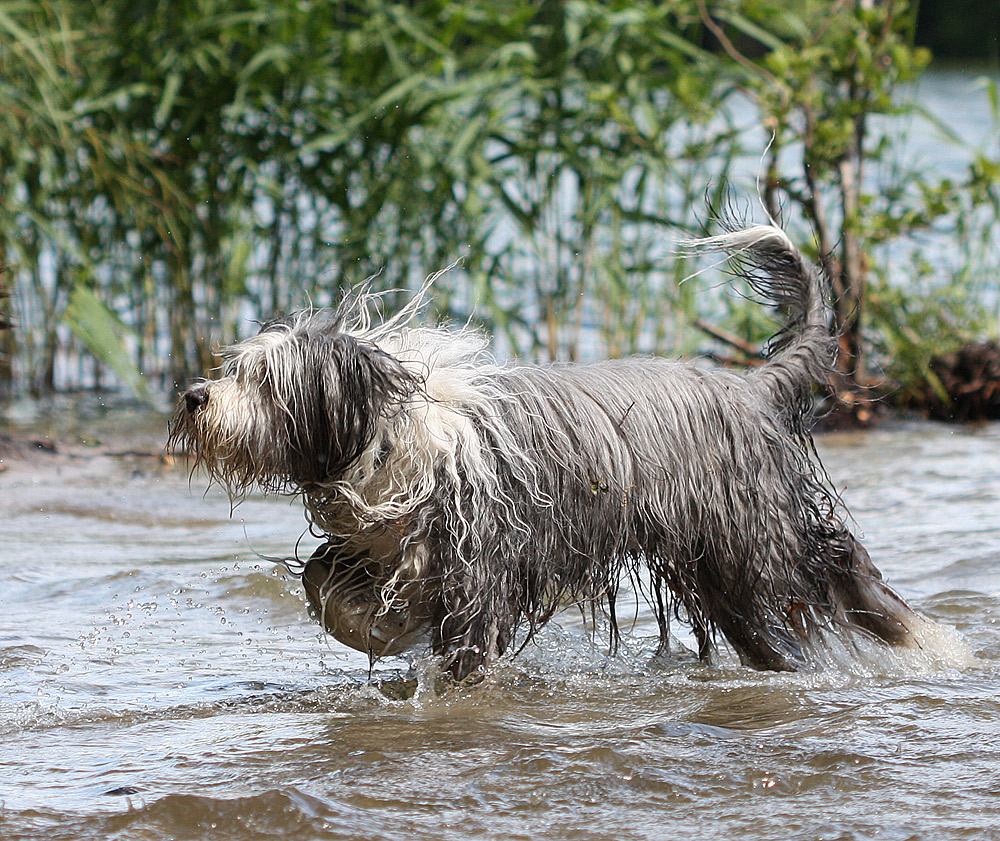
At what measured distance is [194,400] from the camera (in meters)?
3.17

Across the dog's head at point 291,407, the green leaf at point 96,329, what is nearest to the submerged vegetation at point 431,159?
the green leaf at point 96,329

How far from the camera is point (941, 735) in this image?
3.28 m

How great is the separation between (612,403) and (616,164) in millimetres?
3861

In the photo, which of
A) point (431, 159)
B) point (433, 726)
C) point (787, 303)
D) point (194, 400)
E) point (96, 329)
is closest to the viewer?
point (194, 400)

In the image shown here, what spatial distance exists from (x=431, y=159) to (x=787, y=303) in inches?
136

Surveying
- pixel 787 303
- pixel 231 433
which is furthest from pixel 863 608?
pixel 231 433

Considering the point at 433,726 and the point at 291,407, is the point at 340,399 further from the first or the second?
the point at 433,726

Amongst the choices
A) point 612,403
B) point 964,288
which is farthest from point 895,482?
point 612,403

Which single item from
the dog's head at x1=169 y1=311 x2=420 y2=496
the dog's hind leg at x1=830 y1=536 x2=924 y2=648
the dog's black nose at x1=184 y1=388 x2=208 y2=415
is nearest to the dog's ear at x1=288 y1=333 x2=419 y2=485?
the dog's head at x1=169 y1=311 x2=420 y2=496

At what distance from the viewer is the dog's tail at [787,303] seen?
3.94 meters

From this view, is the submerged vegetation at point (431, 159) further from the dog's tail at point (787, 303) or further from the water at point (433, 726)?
the dog's tail at point (787, 303)

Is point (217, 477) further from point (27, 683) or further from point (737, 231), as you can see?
point (737, 231)

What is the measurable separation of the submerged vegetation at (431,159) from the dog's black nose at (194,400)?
3.70m

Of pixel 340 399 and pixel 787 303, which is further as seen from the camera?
pixel 787 303
